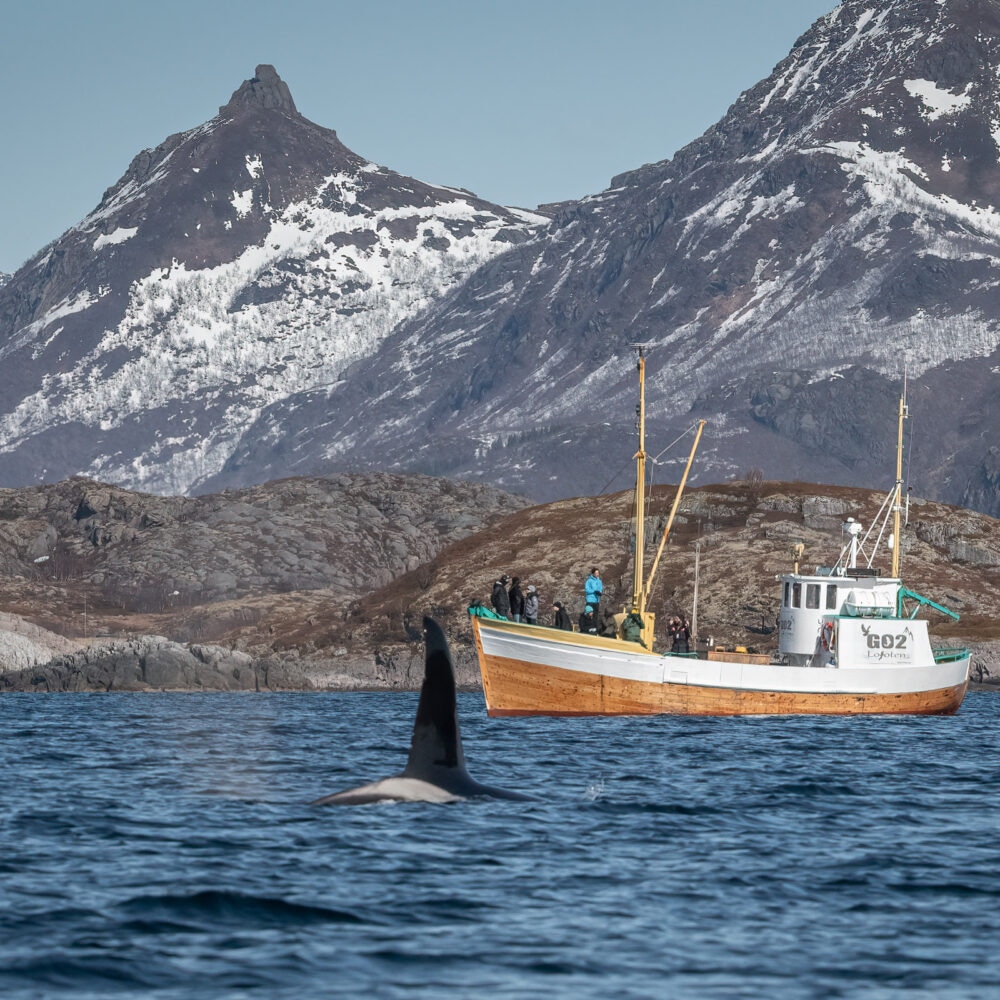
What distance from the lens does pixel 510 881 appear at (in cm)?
2814

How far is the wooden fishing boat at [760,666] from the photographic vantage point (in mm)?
81000

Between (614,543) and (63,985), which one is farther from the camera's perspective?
(614,543)

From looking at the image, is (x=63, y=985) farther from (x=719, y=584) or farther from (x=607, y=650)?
(x=719, y=584)

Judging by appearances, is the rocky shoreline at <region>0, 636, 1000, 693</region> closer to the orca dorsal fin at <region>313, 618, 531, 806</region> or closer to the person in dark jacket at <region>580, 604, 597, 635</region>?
the person in dark jacket at <region>580, 604, 597, 635</region>

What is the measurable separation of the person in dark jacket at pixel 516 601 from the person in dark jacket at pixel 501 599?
342 millimetres

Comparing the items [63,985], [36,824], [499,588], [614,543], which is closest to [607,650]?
[499,588]

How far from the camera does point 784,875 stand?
29.3 meters

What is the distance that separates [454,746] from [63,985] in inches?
541

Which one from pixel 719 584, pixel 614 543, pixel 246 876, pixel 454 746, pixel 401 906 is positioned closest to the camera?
pixel 401 906

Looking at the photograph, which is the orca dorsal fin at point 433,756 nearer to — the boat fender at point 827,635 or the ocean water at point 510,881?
the ocean water at point 510,881

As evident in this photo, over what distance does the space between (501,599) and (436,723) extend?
50.3m

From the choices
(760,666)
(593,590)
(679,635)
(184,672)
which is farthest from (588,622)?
(184,672)

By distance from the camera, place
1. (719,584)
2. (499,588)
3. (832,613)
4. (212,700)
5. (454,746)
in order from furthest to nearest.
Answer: (719,584), (212,700), (832,613), (499,588), (454,746)

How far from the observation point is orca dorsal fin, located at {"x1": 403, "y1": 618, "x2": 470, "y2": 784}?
32.0 m
